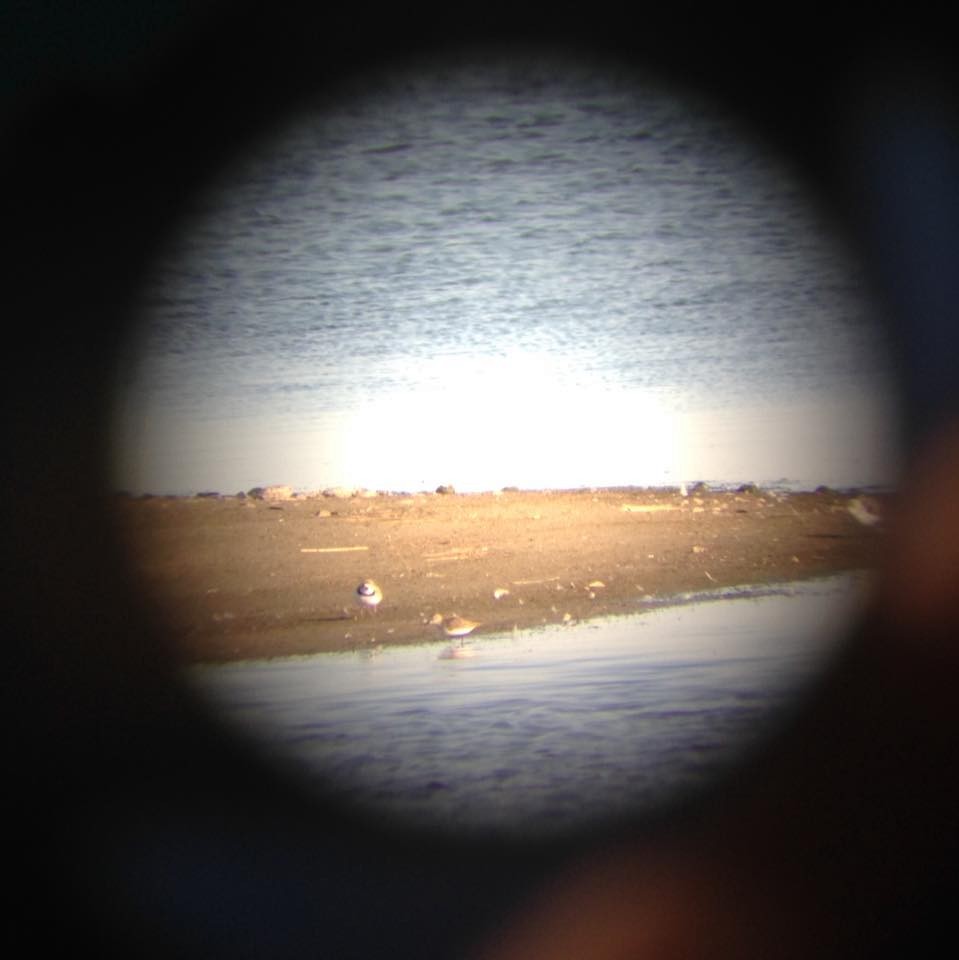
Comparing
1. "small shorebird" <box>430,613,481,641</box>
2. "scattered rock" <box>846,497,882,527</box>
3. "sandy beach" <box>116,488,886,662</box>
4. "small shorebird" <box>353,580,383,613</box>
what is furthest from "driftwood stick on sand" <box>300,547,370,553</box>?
"scattered rock" <box>846,497,882,527</box>

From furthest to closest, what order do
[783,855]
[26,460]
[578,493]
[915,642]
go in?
[578,493] < [26,460] < [915,642] < [783,855]

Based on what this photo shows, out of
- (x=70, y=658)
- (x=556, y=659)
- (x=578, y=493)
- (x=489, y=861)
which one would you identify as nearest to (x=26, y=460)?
(x=70, y=658)

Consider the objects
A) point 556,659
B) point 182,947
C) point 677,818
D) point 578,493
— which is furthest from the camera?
point 578,493

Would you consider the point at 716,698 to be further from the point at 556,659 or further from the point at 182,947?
the point at 182,947

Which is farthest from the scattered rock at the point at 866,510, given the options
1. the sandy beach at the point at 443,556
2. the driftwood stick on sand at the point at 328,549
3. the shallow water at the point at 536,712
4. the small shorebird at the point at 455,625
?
the small shorebird at the point at 455,625

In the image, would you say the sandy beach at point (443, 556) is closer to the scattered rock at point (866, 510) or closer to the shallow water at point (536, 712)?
the scattered rock at point (866, 510)

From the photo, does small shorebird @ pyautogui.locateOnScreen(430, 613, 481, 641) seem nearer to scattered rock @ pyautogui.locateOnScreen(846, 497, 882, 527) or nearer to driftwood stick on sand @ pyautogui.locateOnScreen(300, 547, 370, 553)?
driftwood stick on sand @ pyautogui.locateOnScreen(300, 547, 370, 553)

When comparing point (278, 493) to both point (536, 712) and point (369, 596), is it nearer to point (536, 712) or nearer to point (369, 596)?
point (369, 596)
